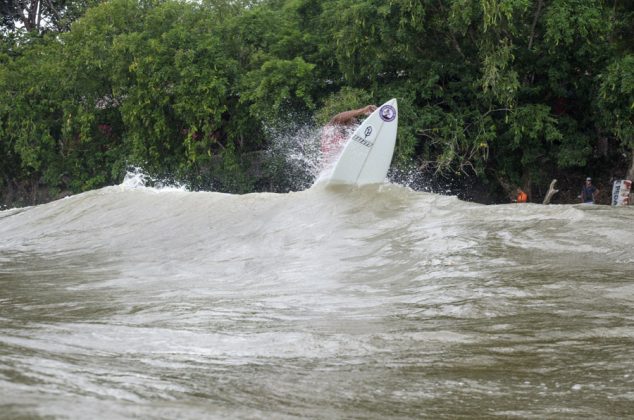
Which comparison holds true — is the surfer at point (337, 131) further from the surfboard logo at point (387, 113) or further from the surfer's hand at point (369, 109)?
the surfboard logo at point (387, 113)

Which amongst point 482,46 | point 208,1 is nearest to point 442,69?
point 482,46

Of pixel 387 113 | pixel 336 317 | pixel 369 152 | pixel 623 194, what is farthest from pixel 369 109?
pixel 336 317

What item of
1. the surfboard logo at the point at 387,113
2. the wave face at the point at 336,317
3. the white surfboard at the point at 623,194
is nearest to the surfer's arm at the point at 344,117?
the surfboard logo at the point at 387,113

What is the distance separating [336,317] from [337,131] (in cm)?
1035

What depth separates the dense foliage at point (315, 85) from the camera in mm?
17844

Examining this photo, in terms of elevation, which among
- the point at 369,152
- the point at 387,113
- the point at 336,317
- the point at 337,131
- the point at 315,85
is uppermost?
the point at 315,85

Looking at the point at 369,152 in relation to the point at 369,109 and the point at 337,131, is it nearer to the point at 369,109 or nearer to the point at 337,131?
the point at 369,109

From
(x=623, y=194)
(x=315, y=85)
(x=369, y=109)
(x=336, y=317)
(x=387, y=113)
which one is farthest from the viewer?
(x=315, y=85)

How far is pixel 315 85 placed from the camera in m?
21.0

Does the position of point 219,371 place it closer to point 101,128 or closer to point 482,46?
point 482,46

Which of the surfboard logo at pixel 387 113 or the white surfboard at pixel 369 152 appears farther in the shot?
the surfboard logo at pixel 387 113

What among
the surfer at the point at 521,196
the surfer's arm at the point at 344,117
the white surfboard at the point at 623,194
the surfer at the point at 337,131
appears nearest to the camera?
the surfer at the point at 337,131

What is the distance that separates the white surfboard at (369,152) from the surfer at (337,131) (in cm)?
63

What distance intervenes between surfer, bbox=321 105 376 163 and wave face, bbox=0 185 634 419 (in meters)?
3.57
